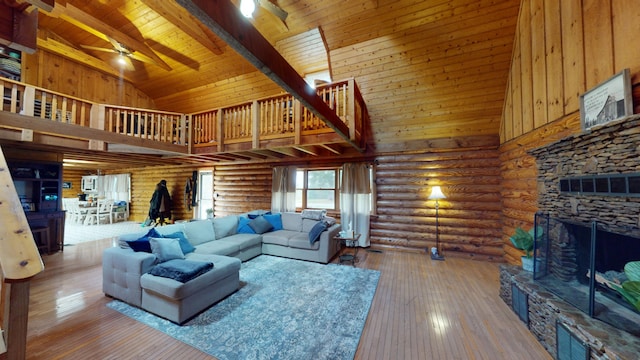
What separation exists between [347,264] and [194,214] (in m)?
5.79

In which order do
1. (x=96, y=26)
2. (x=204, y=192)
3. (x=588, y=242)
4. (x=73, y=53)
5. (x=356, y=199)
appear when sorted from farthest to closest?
(x=204, y=192) → (x=73, y=53) → (x=356, y=199) → (x=96, y=26) → (x=588, y=242)

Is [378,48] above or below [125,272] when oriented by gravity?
above

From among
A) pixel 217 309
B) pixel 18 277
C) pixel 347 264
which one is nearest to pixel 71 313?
pixel 217 309

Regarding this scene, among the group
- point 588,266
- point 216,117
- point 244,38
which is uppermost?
point 216,117

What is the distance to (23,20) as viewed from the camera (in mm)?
1418

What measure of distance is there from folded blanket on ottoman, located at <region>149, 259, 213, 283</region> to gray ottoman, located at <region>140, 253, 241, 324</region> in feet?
0.13

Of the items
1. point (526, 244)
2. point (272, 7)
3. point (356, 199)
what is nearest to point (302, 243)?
point (356, 199)

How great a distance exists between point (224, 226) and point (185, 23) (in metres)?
4.22

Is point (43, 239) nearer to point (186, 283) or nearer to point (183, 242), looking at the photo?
point (183, 242)

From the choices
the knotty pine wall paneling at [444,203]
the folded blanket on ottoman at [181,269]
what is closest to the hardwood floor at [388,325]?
the folded blanket on ottoman at [181,269]

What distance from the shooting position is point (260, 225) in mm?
4793

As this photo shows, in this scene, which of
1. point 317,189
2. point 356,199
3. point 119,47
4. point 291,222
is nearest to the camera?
point 119,47

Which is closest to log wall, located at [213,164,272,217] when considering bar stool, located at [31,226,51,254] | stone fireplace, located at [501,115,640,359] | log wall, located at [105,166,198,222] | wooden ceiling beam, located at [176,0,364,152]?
log wall, located at [105,166,198,222]

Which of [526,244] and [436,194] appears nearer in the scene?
[526,244]
